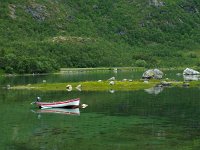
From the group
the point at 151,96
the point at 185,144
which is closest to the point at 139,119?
the point at 185,144

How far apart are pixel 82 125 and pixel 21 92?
54230mm

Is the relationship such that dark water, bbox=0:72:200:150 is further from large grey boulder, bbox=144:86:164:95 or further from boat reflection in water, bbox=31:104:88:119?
large grey boulder, bbox=144:86:164:95

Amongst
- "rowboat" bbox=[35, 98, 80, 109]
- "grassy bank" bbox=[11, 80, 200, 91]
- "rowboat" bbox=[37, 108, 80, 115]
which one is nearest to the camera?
"rowboat" bbox=[37, 108, 80, 115]

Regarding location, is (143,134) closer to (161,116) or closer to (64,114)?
(161,116)

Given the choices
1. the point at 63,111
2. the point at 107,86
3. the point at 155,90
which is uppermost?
the point at 107,86

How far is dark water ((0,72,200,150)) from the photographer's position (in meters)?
58.9

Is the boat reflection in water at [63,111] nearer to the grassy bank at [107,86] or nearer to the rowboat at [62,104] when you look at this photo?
the rowboat at [62,104]

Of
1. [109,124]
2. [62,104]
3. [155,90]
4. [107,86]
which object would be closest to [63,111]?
[62,104]


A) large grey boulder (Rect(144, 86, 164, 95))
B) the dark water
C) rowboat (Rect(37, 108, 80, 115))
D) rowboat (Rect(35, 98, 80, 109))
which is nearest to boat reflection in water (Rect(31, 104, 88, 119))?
rowboat (Rect(37, 108, 80, 115))

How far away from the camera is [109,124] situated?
72.1 metres

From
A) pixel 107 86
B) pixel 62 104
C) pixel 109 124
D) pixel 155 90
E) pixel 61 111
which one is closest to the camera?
pixel 109 124

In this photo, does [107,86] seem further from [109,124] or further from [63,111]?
[109,124]

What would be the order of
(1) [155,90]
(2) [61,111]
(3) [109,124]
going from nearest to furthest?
(3) [109,124] < (2) [61,111] < (1) [155,90]

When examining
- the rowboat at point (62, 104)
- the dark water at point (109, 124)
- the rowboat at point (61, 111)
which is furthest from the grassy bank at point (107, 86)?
the rowboat at point (61, 111)
